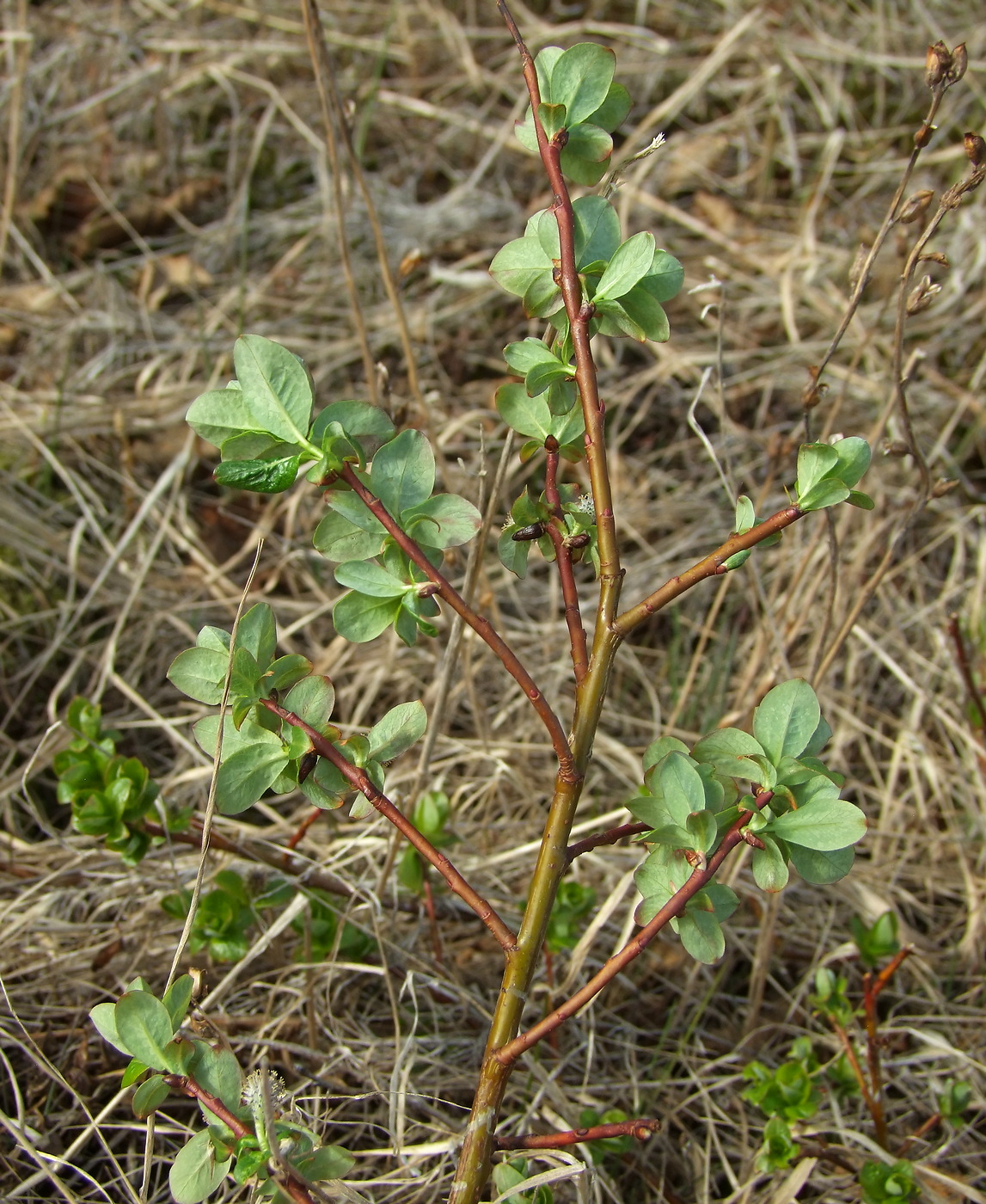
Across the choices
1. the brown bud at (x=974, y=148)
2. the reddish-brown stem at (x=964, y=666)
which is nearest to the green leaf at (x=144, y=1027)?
the brown bud at (x=974, y=148)

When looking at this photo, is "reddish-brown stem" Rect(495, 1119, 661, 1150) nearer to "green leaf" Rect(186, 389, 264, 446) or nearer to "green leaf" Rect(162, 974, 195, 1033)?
"green leaf" Rect(162, 974, 195, 1033)

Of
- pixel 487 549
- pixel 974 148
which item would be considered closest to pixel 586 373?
pixel 974 148

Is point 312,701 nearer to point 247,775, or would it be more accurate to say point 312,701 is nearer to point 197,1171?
point 247,775

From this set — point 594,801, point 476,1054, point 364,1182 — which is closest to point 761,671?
point 594,801

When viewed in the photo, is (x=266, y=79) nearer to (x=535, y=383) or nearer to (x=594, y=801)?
(x=594, y=801)

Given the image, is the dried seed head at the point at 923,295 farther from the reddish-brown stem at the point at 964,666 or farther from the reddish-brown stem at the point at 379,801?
the reddish-brown stem at the point at 379,801
